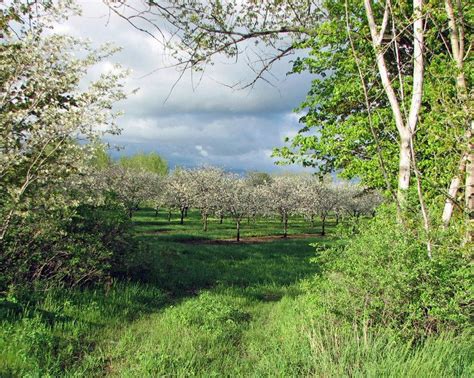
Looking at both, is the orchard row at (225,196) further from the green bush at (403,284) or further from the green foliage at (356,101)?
the green bush at (403,284)

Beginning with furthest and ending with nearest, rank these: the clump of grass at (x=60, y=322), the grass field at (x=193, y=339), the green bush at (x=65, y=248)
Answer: the green bush at (x=65, y=248) < the clump of grass at (x=60, y=322) < the grass field at (x=193, y=339)

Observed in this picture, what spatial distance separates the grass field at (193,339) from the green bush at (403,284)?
285 millimetres

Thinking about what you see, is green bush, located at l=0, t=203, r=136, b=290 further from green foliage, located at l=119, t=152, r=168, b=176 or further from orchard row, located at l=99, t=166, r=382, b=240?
green foliage, located at l=119, t=152, r=168, b=176

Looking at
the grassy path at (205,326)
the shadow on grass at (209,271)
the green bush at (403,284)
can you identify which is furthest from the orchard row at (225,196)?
the green bush at (403,284)

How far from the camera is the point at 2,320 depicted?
6.00 m

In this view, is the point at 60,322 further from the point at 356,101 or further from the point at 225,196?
the point at 225,196

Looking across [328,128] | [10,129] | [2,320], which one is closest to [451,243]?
[328,128]

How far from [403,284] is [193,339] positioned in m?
3.29

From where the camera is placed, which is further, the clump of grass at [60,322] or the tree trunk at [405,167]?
the tree trunk at [405,167]

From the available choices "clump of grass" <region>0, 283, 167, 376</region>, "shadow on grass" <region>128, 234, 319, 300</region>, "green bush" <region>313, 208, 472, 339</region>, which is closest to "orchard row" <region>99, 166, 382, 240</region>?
"shadow on grass" <region>128, 234, 319, 300</region>

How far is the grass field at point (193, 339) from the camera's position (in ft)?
14.2

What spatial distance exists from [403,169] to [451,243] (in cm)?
155

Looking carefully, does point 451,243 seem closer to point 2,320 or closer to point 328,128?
point 328,128

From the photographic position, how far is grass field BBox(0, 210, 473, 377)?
432 centimetres
